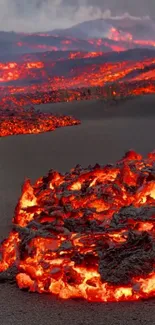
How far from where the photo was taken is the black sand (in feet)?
20.2

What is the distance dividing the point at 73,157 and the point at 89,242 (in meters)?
9.89

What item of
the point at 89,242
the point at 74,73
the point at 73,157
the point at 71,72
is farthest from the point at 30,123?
the point at 71,72

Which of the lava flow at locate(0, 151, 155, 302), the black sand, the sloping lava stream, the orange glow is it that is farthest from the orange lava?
the lava flow at locate(0, 151, 155, 302)

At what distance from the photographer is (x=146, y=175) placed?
30.0 feet

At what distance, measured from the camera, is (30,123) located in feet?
86.3

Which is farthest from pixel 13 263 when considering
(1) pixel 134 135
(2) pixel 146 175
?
(1) pixel 134 135

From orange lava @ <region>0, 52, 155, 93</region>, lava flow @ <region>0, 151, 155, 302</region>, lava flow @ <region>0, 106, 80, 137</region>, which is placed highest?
orange lava @ <region>0, 52, 155, 93</region>

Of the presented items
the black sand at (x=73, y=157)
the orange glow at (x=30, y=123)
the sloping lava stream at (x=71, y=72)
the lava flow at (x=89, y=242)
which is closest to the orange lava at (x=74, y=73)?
the sloping lava stream at (x=71, y=72)

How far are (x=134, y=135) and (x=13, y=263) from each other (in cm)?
1477

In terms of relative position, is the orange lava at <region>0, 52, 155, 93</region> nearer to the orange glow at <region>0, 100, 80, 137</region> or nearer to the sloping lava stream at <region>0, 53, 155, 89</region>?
the sloping lava stream at <region>0, 53, 155, 89</region>

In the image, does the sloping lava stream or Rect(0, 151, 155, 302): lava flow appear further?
the sloping lava stream

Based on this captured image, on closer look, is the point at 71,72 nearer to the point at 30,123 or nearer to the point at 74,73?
the point at 74,73

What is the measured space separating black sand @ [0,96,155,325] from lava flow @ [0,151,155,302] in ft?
0.77

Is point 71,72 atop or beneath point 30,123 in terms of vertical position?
atop
